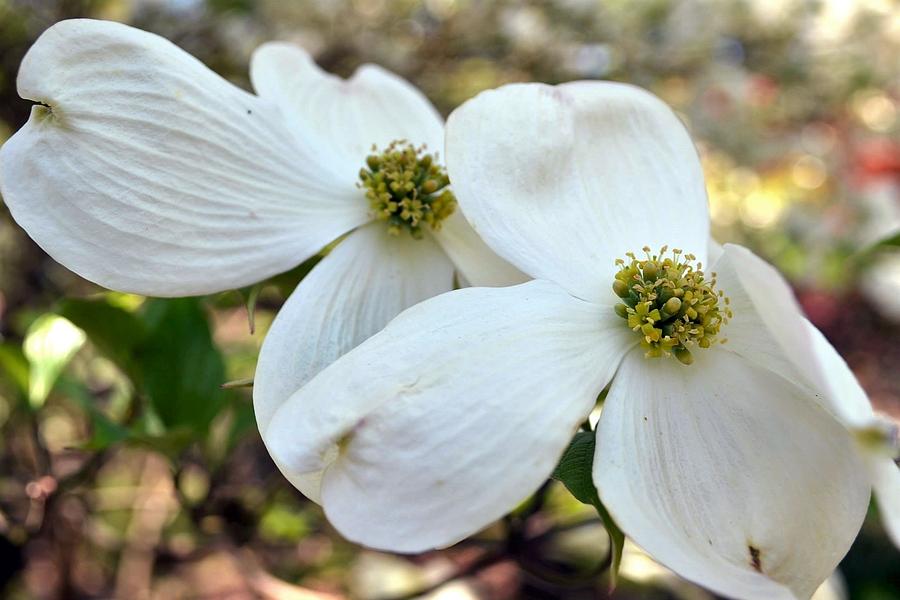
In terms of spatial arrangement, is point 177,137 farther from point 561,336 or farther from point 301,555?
point 301,555

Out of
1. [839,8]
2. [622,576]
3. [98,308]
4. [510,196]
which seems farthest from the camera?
[839,8]

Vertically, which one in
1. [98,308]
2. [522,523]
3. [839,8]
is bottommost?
[522,523]

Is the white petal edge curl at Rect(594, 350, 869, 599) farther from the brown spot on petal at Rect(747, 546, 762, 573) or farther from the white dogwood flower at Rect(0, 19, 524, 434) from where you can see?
the white dogwood flower at Rect(0, 19, 524, 434)

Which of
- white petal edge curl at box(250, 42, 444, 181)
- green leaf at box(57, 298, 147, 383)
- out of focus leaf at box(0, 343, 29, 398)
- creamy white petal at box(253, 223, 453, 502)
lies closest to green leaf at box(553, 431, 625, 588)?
creamy white petal at box(253, 223, 453, 502)

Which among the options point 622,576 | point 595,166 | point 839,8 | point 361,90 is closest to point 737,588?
point 595,166

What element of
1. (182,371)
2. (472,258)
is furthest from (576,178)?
(182,371)

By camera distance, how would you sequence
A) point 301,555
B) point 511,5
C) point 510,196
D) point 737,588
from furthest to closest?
point 511,5 → point 301,555 → point 510,196 → point 737,588
